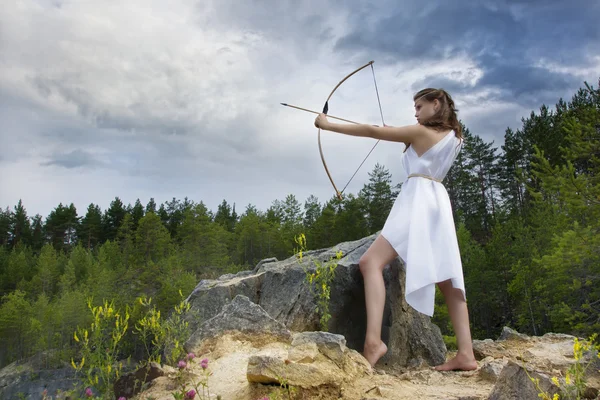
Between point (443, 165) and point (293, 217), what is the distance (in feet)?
163

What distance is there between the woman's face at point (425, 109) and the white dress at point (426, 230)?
25 centimetres

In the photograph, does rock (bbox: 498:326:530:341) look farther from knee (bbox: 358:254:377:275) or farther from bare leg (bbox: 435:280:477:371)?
knee (bbox: 358:254:377:275)

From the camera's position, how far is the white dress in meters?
4.14

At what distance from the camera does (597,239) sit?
42.3 feet

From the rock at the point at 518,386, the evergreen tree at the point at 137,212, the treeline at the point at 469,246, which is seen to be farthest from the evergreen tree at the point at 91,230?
the rock at the point at 518,386

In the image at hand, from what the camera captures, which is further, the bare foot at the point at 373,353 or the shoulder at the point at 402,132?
the shoulder at the point at 402,132

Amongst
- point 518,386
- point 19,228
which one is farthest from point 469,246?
point 19,228

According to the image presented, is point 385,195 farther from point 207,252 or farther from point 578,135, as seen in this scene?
point 578,135

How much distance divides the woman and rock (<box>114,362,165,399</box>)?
1731mm

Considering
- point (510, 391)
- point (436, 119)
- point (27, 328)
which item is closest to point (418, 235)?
point (436, 119)

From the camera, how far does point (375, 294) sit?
4.20m

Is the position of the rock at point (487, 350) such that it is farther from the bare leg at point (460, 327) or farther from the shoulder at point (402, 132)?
the shoulder at point (402, 132)

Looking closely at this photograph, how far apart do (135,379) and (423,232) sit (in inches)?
103

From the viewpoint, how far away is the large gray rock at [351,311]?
213 inches
